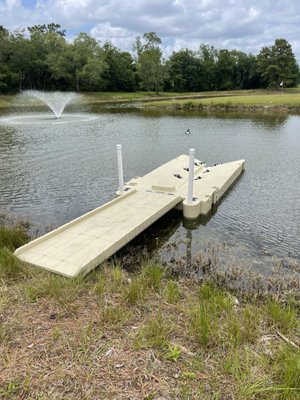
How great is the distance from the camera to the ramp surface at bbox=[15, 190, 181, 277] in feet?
14.2

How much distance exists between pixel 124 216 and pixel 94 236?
1050mm

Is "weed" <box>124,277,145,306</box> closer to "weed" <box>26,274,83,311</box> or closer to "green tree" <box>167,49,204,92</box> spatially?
"weed" <box>26,274,83,311</box>

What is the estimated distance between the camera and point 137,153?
13.0 meters

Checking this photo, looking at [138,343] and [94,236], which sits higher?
[138,343]

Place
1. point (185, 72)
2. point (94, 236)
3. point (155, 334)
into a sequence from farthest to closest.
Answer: point (185, 72) < point (94, 236) < point (155, 334)

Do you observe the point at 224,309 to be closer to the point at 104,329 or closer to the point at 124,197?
the point at 104,329

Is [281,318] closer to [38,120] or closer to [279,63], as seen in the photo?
[38,120]

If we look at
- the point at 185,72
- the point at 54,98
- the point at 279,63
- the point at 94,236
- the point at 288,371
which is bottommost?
the point at 94,236

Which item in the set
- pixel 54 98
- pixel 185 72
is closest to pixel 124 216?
pixel 54 98

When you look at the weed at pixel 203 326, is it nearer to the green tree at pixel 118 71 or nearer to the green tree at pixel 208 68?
the green tree at pixel 118 71

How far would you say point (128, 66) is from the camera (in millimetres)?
55562

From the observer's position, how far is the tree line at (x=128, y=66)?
152 ft

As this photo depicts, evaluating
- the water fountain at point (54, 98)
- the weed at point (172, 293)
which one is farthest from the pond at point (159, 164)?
the water fountain at point (54, 98)

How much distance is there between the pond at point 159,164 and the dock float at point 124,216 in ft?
1.46
